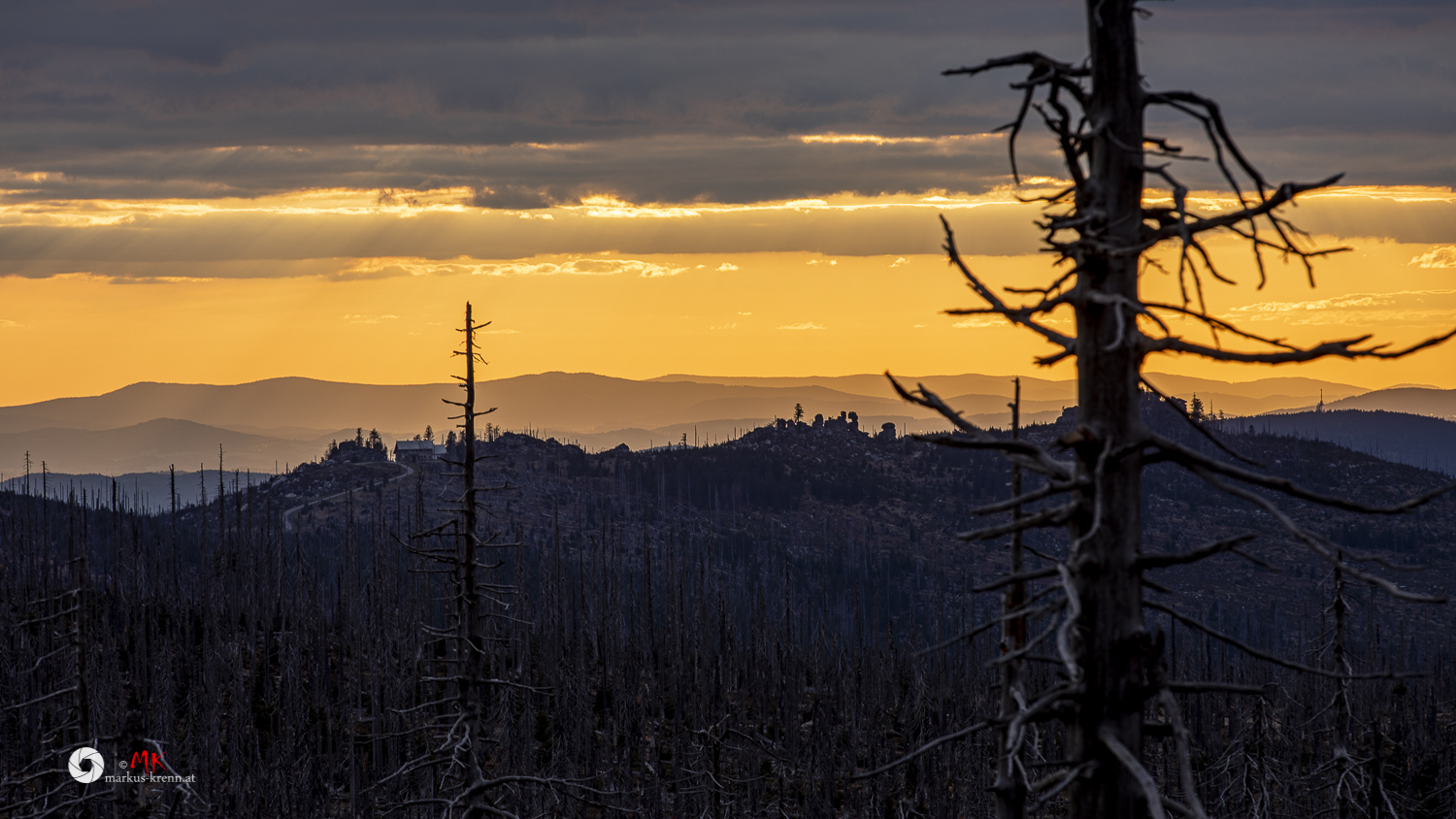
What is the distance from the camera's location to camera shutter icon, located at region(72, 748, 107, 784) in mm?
→ 24562

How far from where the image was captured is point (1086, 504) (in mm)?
8258

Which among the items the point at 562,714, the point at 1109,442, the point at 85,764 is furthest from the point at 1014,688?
the point at 562,714

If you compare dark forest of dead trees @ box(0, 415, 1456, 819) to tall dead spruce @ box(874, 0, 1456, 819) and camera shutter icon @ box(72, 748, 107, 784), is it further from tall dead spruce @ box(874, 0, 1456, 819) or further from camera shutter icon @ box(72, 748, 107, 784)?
tall dead spruce @ box(874, 0, 1456, 819)

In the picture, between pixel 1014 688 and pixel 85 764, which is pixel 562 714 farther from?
pixel 1014 688

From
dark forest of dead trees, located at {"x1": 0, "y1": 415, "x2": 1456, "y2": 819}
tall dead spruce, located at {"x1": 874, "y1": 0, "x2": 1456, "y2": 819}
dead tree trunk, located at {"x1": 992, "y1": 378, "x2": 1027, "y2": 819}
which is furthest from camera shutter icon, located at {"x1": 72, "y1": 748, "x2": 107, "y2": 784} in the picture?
tall dead spruce, located at {"x1": 874, "y1": 0, "x2": 1456, "y2": 819}

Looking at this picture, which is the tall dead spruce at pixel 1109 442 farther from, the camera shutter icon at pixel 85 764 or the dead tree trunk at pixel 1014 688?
the camera shutter icon at pixel 85 764

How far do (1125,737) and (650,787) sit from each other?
6297 centimetres

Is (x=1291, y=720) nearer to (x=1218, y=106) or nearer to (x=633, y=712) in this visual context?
(x=633, y=712)

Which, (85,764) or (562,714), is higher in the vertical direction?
(85,764)

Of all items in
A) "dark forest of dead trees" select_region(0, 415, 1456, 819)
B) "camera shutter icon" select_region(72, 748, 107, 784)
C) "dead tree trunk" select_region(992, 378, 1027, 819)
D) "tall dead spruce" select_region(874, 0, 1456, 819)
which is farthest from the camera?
"dark forest of dead trees" select_region(0, 415, 1456, 819)

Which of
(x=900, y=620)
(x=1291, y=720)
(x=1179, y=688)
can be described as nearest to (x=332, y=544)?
(x=900, y=620)

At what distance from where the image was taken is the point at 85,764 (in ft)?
93.2

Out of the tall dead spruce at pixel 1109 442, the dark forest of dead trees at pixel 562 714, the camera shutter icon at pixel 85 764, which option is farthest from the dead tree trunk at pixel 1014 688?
the dark forest of dead trees at pixel 562 714

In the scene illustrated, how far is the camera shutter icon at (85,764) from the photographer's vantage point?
24.6 metres
